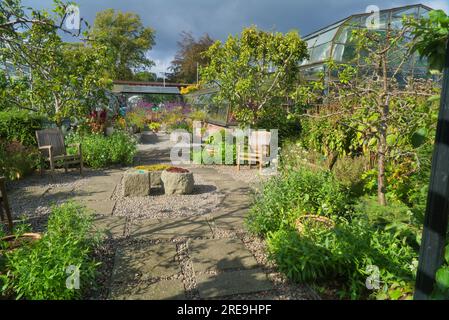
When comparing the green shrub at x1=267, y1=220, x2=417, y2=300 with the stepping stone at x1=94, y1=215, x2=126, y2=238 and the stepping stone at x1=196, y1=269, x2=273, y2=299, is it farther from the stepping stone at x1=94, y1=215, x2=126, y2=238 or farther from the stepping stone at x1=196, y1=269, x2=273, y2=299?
the stepping stone at x1=94, y1=215, x2=126, y2=238

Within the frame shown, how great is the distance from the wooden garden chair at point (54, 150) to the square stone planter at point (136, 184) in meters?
2.08

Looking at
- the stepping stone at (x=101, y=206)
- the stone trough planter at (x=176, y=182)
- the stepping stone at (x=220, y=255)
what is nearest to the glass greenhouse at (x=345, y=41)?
the stone trough planter at (x=176, y=182)

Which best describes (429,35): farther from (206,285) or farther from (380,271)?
(206,285)

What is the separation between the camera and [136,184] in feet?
17.5

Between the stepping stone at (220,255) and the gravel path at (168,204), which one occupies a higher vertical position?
the gravel path at (168,204)

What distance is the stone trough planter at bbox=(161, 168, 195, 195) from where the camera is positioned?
543 cm

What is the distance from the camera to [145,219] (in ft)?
13.9

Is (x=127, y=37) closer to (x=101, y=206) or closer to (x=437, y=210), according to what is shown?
(x=101, y=206)

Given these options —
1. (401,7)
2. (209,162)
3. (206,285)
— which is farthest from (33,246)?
(401,7)

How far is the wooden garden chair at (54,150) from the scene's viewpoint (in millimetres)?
6656

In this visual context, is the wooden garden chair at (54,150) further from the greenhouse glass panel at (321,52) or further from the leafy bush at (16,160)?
the greenhouse glass panel at (321,52)

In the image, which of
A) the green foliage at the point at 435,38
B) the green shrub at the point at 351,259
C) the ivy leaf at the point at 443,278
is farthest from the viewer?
the green shrub at the point at 351,259

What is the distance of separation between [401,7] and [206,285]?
12.5 metres


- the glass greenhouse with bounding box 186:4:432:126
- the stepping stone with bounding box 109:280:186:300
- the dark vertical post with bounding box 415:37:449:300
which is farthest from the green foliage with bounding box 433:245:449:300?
the glass greenhouse with bounding box 186:4:432:126
